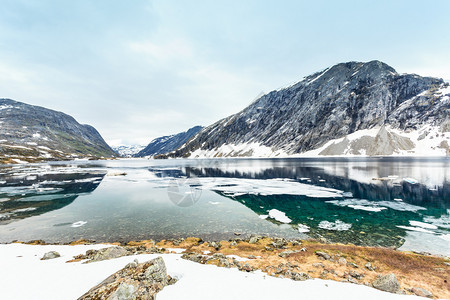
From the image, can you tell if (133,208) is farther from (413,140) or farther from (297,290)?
(413,140)

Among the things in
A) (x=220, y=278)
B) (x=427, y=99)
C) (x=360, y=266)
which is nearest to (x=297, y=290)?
(x=220, y=278)

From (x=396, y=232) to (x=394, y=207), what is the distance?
10.8 metres

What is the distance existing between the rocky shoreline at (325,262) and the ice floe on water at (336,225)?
5436 millimetres

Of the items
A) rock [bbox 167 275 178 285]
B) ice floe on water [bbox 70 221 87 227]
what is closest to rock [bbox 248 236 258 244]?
rock [bbox 167 275 178 285]

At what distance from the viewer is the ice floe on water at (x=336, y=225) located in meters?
23.4

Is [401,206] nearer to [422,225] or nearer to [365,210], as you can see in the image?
[365,210]

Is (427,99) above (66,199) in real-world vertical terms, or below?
above

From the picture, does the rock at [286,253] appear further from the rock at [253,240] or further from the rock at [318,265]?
the rock at [253,240]

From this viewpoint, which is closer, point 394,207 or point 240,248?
point 240,248

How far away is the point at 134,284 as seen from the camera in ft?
27.6

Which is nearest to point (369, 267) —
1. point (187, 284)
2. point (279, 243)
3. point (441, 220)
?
point (279, 243)

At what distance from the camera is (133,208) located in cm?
3142

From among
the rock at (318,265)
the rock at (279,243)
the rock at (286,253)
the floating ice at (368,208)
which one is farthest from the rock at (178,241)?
the floating ice at (368,208)

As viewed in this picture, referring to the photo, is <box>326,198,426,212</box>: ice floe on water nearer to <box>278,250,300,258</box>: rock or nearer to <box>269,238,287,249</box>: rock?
<box>269,238,287,249</box>: rock
